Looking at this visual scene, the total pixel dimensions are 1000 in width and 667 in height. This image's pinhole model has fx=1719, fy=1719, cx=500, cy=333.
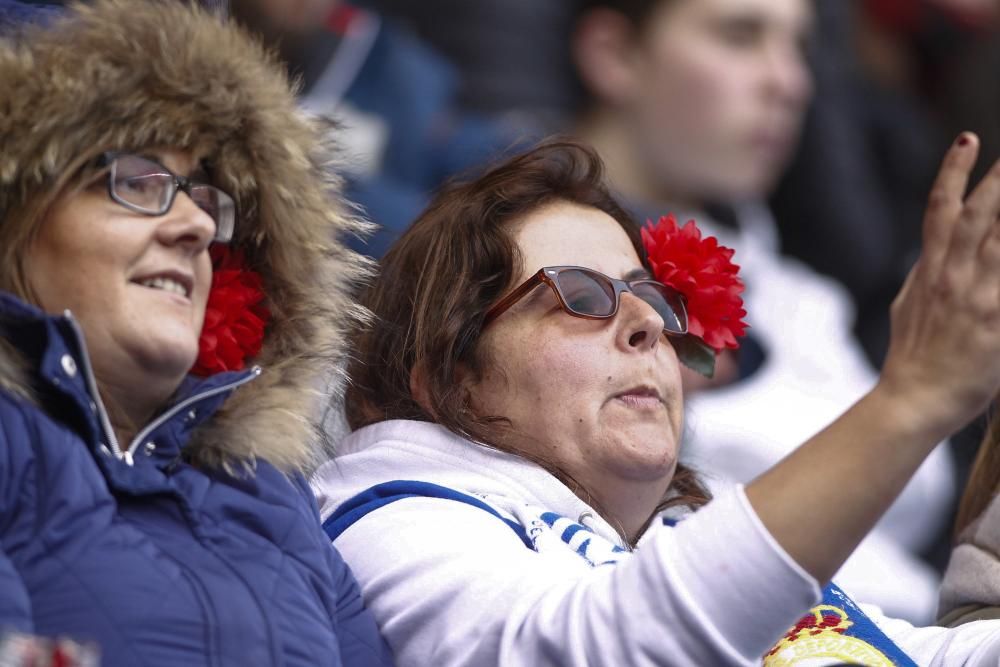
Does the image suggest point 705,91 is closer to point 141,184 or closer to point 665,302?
point 665,302

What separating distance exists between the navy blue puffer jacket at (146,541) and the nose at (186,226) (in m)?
0.18

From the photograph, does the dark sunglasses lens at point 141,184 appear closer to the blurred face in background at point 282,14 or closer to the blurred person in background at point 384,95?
the blurred face in background at point 282,14

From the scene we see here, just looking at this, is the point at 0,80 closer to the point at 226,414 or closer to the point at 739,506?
A: the point at 226,414

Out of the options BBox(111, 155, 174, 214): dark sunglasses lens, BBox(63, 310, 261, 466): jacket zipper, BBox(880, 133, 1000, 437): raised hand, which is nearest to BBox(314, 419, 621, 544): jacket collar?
BBox(63, 310, 261, 466): jacket zipper

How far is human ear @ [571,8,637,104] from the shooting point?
17.9 feet

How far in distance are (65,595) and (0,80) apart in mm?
691

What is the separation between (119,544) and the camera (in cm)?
205

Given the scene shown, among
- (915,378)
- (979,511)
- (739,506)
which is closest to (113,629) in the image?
(739,506)

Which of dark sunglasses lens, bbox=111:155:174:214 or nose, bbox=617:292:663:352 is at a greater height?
nose, bbox=617:292:663:352

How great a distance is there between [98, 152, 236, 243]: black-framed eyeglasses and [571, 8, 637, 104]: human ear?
3228mm

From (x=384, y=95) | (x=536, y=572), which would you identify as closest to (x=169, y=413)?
(x=536, y=572)

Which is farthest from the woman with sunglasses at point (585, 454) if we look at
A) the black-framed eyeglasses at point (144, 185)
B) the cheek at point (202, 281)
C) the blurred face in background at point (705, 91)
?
the blurred face in background at point (705, 91)

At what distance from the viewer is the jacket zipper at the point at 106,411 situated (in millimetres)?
2074

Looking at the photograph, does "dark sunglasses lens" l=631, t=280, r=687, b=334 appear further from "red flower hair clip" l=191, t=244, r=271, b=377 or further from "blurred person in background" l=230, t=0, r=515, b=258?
"blurred person in background" l=230, t=0, r=515, b=258
